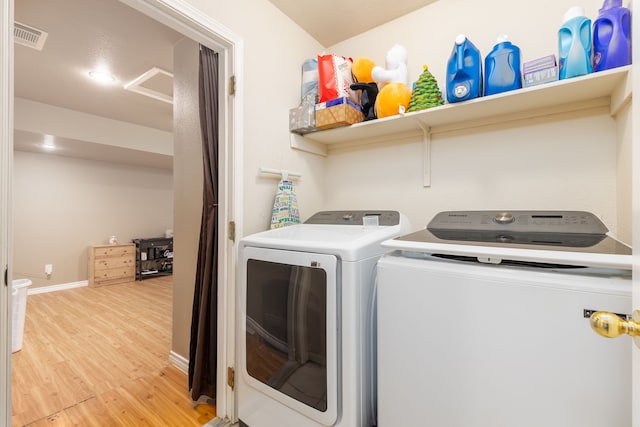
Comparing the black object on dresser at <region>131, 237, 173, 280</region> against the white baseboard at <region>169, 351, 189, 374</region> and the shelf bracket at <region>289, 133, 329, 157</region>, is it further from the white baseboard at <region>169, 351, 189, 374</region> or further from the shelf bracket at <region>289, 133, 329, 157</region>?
the shelf bracket at <region>289, 133, 329, 157</region>

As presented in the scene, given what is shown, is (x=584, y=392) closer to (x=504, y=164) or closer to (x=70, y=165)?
(x=504, y=164)

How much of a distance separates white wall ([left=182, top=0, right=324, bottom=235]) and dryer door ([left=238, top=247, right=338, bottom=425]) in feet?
1.42

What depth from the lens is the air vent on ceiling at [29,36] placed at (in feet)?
6.50

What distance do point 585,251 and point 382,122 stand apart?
1.11 meters

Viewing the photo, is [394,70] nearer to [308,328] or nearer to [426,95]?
[426,95]

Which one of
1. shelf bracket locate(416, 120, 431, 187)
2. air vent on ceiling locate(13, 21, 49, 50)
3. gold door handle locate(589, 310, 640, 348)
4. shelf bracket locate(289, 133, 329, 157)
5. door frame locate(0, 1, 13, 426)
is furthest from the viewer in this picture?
air vent on ceiling locate(13, 21, 49, 50)

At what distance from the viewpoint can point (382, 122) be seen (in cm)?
161

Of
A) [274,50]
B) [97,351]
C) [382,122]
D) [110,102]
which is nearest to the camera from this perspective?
[382,122]

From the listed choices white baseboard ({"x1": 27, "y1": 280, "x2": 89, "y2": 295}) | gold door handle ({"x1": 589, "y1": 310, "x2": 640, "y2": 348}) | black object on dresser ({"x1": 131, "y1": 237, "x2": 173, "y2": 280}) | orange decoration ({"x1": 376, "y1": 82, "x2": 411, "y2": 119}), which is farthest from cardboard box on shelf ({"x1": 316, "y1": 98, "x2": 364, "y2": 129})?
white baseboard ({"x1": 27, "y1": 280, "x2": 89, "y2": 295})

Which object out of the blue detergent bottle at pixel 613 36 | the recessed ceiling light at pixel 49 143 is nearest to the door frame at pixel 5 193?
the blue detergent bottle at pixel 613 36

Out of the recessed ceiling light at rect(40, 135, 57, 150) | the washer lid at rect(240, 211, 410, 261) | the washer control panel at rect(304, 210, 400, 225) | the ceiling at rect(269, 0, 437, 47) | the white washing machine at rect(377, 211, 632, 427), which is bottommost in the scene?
the white washing machine at rect(377, 211, 632, 427)

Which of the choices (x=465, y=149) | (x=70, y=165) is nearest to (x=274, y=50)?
(x=465, y=149)

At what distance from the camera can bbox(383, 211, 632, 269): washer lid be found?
29.0 inches

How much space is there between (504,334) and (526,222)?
2.10 ft
